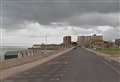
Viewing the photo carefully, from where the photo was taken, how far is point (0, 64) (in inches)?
1202

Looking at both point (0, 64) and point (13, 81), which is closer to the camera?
point (13, 81)

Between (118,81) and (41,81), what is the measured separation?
4.54m

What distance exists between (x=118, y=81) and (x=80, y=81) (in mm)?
2292

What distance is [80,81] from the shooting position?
1723cm

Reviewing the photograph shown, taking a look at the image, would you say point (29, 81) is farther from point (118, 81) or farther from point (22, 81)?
point (118, 81)

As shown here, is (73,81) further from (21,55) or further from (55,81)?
(21,55)

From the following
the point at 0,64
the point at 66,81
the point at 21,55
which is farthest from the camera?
the point at 21,55

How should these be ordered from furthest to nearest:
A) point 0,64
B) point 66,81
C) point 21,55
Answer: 1. point 21,55
2. point 0,64
3. point 66,81

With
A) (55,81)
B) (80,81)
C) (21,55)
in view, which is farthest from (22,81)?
(21,55)

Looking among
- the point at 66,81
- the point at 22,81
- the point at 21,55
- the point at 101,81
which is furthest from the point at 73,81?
the point at 21,55

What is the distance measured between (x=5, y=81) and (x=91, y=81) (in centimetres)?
516

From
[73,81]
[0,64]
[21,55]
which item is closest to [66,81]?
[73,81]

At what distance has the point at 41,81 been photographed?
17500 millimetres

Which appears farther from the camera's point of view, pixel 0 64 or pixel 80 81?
pixel 0 64
